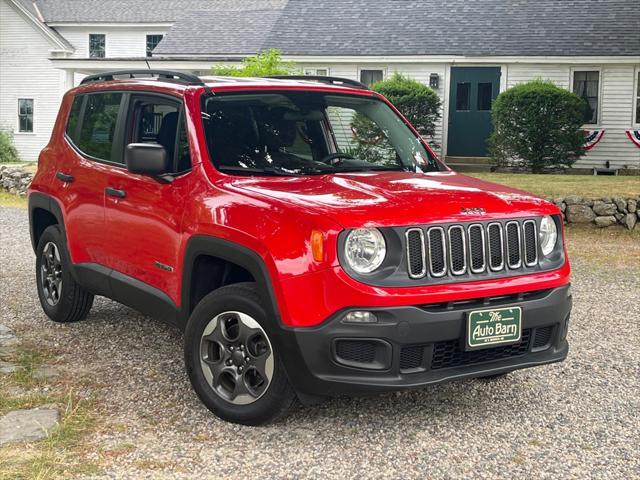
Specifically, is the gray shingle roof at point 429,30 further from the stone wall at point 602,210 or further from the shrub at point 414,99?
the stone wall at point 602,210

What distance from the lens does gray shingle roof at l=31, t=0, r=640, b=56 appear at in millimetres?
24609

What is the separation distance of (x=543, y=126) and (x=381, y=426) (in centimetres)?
1782

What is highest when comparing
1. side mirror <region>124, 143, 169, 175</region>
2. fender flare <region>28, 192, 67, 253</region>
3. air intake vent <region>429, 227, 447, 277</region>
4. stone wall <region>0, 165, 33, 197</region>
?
side mirror <region>124, 143, 169, 175</region>

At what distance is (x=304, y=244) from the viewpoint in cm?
441

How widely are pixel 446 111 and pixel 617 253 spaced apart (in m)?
13.4

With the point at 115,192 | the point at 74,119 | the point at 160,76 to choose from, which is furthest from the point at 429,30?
the point at 115,192

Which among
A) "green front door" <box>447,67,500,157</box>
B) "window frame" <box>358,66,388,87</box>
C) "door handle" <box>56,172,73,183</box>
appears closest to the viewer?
"door handle" <box>56,172,73,183</box>

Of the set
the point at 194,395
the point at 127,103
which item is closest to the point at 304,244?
the point at 194,395

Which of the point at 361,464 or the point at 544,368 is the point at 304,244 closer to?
the point at 361,464

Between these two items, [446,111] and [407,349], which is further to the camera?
[446,111]

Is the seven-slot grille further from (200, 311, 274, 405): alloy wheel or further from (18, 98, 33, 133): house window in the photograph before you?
(18, 98, 33, 133): house window

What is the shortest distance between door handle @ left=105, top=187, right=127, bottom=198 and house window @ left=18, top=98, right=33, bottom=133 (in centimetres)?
3228

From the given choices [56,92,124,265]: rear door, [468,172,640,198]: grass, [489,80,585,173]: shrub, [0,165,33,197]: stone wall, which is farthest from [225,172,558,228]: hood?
[489,80,585,173]: shrub

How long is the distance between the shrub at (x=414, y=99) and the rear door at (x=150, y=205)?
1797 centimetres
